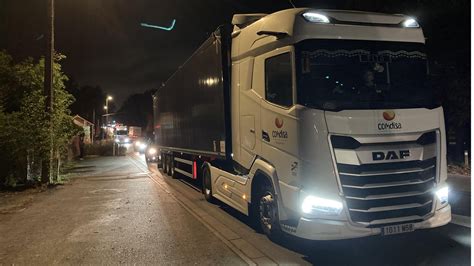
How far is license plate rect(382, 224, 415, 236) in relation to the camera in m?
5.57

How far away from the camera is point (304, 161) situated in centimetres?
562

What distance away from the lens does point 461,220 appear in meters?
7.69

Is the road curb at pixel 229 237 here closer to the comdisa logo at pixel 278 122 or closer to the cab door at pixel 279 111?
the cab door at pixel 279 111

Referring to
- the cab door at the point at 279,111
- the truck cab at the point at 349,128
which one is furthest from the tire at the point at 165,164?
the truck cab at the point at 349,128

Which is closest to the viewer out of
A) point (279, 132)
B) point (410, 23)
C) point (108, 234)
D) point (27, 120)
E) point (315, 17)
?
point (315, 17)

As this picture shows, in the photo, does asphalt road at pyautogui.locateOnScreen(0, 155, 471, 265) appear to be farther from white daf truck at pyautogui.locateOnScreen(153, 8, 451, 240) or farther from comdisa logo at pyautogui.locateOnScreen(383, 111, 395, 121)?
comdisa logo at pyautogui.locateOnScreen(383, 111, 395, 121)

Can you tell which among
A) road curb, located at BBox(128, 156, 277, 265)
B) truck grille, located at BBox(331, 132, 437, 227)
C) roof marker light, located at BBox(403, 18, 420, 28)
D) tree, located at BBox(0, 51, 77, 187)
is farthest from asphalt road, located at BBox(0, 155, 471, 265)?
tree, located at BBox(0, 51, 77, 187)

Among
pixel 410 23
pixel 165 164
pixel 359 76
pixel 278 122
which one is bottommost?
pixel 165 164

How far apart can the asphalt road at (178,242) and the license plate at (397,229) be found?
0.40 m

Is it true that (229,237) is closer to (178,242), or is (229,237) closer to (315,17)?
(178,242)

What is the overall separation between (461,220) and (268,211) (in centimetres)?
360

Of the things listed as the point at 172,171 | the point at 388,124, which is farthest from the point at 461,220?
the point at 172,171

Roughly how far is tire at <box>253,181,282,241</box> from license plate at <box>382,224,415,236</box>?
1528 millimetres

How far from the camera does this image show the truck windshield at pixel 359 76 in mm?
5746
